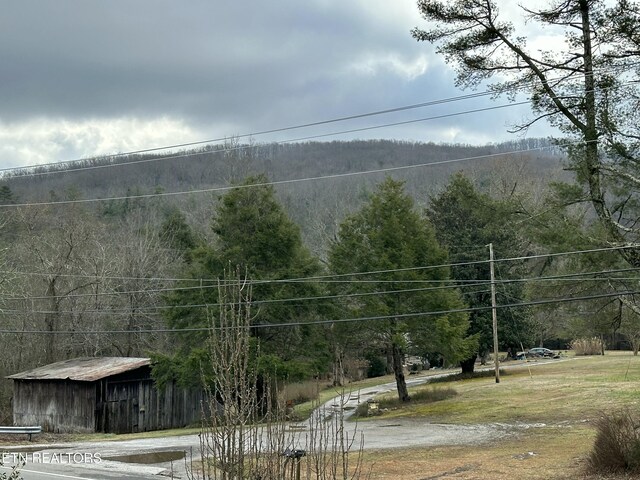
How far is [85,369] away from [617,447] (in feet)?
90.0

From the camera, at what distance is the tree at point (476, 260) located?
158 ft

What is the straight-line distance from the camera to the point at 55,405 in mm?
36125

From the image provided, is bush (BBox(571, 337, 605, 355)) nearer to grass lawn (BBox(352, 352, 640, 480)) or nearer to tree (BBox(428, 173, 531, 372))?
grass lawn (BBox(352, 352, 640, 480))

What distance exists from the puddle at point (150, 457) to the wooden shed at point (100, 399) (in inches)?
413

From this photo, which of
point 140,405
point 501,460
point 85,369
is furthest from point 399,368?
point 501,460

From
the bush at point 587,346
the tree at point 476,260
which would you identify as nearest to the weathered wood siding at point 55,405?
the tree at point 476,260

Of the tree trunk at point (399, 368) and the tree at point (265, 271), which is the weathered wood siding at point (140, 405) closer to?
the tree at point (265, 271)

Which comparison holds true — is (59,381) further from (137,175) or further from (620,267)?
(137,175)

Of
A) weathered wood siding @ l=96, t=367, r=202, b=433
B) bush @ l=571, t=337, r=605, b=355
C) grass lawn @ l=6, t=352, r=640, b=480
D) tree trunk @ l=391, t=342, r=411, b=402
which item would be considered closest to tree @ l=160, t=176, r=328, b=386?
weathered wood siding @ l=96, t=367, r=202, b=433

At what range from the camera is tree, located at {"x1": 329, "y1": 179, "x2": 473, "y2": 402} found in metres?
34.6

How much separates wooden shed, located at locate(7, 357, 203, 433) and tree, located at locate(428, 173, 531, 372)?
19401 millimetres

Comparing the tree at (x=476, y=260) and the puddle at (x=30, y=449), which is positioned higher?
the tree at (x=476, y=260)

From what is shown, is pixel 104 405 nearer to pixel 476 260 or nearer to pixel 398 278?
pixel 398 278

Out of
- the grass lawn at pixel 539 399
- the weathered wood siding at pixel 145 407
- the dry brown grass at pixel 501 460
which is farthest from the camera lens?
the weathered wood siding at pixel 145 407
